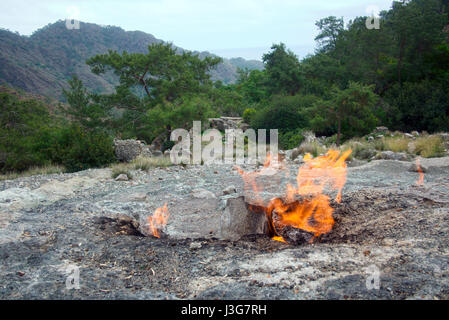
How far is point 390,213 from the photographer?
335 cm

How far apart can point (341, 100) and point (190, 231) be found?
8.09 metres

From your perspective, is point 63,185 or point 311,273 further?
point 63,185

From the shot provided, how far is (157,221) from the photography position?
350 centimetres

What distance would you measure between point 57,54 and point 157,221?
193 feet

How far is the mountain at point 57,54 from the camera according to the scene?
123ft

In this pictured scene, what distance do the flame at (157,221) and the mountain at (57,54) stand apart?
79.2ft

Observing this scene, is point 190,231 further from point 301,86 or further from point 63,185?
point 301,86

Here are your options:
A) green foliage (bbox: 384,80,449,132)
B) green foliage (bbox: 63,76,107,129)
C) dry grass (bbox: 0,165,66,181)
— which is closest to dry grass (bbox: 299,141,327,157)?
green foliage (bbox: 384,80,449,132)

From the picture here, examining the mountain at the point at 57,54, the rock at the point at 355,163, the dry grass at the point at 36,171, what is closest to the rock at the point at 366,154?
the rock at the point at 355,163

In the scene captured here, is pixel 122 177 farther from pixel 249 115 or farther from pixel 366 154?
pixel 249 115

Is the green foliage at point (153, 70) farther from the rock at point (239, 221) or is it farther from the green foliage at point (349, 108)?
the rock at point (239, 221)

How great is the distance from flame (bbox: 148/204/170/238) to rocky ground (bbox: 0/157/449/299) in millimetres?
79

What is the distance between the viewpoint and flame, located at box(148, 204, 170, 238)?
3.35m
